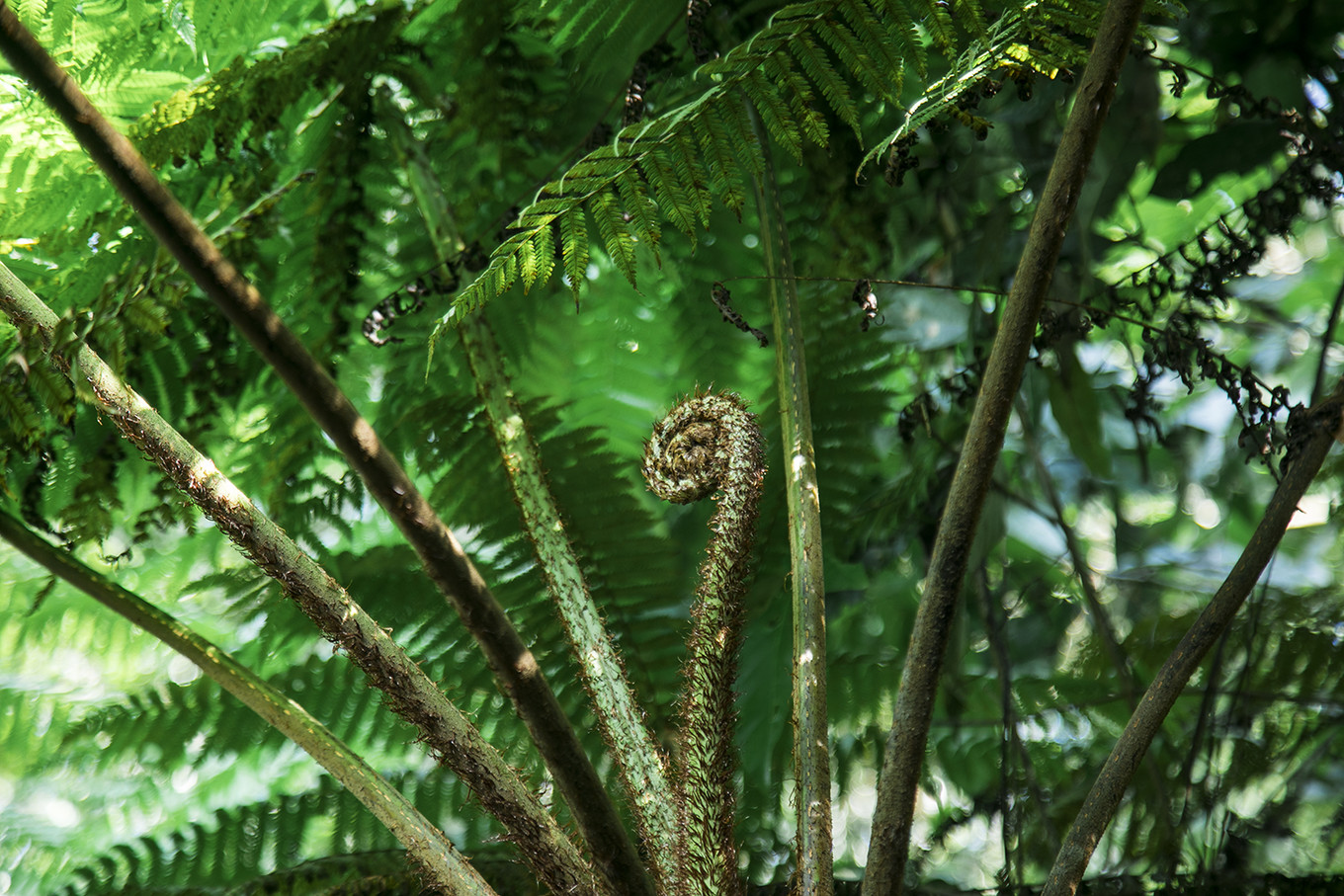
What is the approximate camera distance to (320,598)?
0.70m

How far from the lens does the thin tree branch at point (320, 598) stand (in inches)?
27.1

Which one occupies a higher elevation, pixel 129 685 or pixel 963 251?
pixel 963 251

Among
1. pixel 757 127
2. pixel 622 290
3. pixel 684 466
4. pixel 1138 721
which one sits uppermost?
pixel 622 290

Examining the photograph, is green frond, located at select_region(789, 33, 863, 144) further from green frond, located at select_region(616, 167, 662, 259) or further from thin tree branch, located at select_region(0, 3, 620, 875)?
thin tree branch, located at select_region(0, 3, 620, 875)

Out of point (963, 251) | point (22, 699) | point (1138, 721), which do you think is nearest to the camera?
point (1138, 721)

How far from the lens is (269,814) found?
1342 millimetres

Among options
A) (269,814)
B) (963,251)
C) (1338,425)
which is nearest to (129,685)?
(269,814)

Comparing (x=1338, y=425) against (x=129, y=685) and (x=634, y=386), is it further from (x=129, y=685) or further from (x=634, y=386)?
(x=129, y=685)

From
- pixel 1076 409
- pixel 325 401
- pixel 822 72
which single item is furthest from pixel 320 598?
pixel 1076 409

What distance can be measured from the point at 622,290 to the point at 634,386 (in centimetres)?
23

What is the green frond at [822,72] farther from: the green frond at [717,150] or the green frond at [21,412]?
the green frond at [21,412]

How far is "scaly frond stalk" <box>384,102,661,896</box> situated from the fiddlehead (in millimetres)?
40

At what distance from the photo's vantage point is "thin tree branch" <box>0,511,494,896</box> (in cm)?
74

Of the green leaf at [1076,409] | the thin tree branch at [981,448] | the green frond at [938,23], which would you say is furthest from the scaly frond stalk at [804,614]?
the green leaf at [1076,409]
